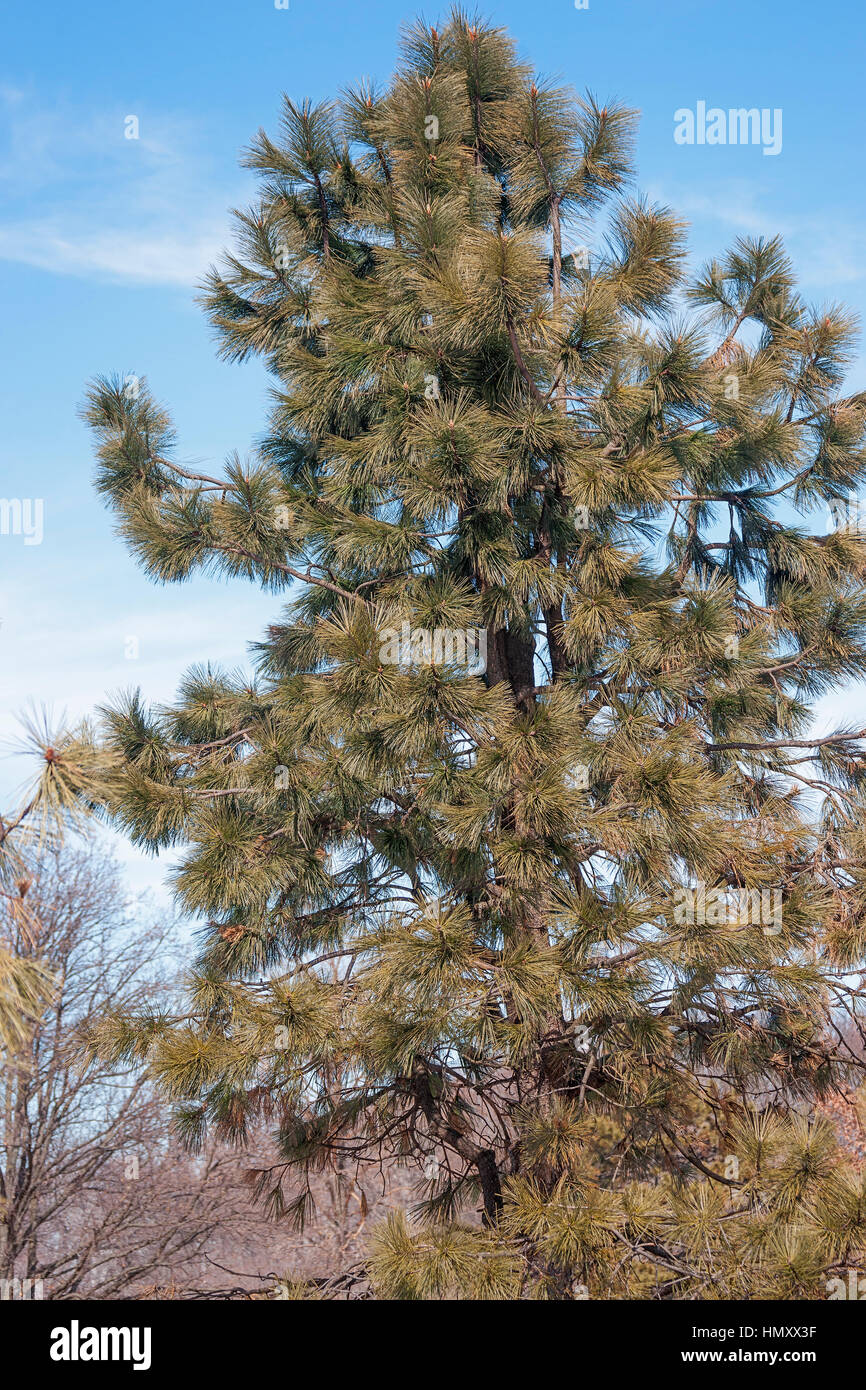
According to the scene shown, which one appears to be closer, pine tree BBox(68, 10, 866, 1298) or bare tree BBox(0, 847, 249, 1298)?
pine tree BBox(68, 10, 866, 1298)

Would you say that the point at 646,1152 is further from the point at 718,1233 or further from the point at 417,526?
the point at 417,526

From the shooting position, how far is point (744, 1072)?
5.46 meters

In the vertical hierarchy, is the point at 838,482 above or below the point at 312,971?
above

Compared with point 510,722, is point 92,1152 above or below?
below

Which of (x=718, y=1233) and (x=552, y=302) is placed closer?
(x=718, y=1233)

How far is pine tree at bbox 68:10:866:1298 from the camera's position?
465 cm

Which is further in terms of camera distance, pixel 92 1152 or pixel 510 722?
pixel 92 1152

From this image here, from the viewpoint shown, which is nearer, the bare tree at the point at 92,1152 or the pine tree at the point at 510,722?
the pine tree at the point at 510,722

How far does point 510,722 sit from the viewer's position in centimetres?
505

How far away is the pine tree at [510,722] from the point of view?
465 cm
